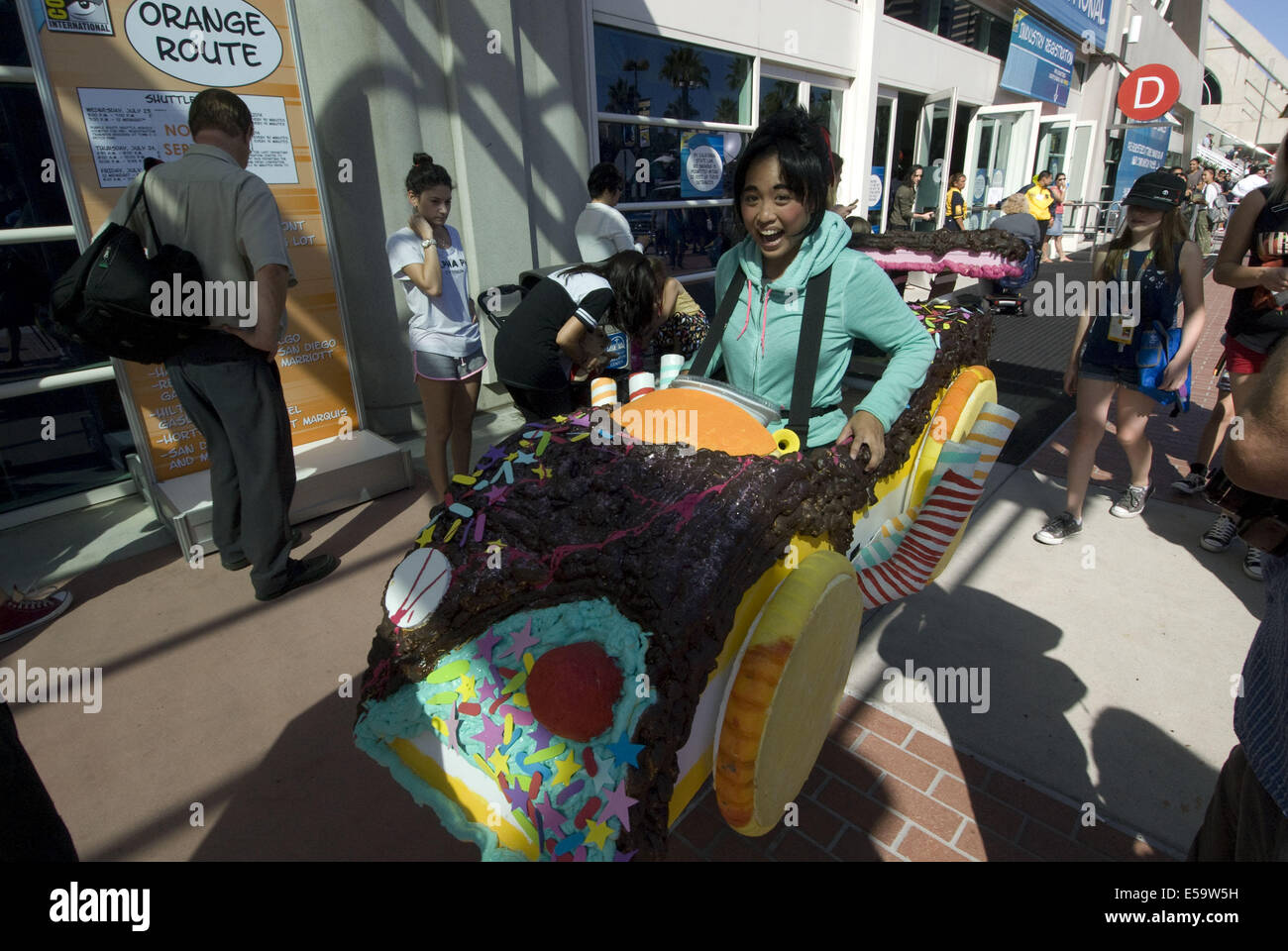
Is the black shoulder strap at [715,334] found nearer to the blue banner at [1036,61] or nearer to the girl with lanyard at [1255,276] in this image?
the girl with lanyard at [1255,276]

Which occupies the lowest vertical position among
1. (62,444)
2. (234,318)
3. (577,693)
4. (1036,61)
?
(62,444)

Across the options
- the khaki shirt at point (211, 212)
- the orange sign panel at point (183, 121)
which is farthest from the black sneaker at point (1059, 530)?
the orange sign panel at point (183, 121)

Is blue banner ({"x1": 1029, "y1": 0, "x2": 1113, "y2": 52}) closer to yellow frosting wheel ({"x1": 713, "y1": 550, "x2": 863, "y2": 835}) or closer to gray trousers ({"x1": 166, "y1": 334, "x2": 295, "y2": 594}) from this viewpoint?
gray trousers ({"x1": 166, "y1": 334, "x2": 295, "y2": 594})

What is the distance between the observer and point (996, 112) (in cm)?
1308

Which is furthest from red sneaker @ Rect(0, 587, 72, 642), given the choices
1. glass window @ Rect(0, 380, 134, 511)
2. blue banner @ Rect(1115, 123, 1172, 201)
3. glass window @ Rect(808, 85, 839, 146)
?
blue banner @ Rect(1115, 123, 1172, 201)

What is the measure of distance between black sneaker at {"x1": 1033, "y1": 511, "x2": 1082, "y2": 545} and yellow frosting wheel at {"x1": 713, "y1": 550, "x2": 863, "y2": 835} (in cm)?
267

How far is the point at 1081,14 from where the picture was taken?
1555cm

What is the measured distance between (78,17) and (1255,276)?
224 inches

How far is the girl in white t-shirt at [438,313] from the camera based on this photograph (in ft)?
11.4

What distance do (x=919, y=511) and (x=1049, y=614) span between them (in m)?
1.17

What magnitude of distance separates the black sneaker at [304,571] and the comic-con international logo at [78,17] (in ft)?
8.99

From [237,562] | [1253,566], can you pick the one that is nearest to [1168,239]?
[1253,566]

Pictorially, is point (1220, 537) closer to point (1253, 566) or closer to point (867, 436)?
point (1253, 566)

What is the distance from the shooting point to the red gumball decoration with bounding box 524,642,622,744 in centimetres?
117
